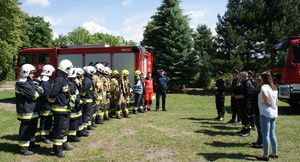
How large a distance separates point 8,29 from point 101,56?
91.4ft

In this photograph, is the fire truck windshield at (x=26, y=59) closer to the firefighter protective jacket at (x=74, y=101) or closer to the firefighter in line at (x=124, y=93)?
the firefighter in line at (x=124, y=93)

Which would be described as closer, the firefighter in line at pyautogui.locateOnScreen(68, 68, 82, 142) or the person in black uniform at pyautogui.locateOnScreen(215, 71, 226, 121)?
the firefighter in line at pyautogui.locateOnScreen(68, 68, 82, 142)

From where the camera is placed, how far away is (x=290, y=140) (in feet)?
33.3

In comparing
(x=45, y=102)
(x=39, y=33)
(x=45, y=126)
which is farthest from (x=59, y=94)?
(x=39, y=33)

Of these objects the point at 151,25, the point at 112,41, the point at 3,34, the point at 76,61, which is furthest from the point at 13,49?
the point at 112,41

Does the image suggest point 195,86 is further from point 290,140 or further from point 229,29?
point 290,140

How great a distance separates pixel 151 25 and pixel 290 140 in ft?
78.2

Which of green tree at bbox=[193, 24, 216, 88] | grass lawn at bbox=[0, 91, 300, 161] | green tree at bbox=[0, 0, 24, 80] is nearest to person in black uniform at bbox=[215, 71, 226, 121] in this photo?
grass lawn at bbox=[0, 91, 300, 161]

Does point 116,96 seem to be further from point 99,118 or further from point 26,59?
point 26,59

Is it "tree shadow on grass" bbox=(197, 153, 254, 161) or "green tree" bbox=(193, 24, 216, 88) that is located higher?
"green tree" bbox=(193, 24, 216, 88)

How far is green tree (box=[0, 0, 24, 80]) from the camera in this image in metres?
41.9

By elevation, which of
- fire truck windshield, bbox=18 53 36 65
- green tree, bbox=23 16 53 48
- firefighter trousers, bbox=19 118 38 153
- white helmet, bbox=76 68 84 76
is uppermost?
green tree, bbox=23 16 53 48

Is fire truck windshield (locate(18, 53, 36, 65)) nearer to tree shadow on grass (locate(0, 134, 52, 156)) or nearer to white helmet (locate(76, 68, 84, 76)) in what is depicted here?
white helmet (locate(76, 68, 84, 76))

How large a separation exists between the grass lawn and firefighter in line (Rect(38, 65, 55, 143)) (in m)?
0.56
